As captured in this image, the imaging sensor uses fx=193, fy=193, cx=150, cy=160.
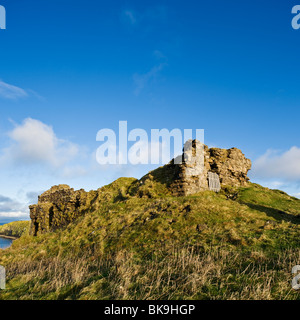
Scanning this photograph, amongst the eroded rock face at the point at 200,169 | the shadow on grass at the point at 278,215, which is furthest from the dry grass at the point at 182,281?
the eroded rock face at the point at 200,169

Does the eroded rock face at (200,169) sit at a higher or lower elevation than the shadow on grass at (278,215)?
higher

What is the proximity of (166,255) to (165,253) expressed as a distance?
0.29 m

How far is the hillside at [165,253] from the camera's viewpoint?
22.6 feet

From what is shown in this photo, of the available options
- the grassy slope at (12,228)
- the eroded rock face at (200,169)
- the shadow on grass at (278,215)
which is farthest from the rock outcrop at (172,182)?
the grassy slope at (12,228)

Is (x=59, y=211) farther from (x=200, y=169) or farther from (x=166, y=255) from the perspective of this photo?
(x=166, y=255)

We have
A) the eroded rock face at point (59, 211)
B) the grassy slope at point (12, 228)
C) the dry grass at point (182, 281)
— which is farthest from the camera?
the grassy slope at point (12, 228)

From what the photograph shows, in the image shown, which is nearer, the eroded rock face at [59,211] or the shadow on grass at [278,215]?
the shadow on grass at [278,215]

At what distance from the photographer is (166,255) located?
10.2 m

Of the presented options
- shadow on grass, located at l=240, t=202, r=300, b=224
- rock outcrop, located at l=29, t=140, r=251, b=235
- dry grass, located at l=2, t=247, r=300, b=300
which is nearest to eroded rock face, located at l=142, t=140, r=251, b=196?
rock outcrop, located at l=29, t=140, r=251, b=235

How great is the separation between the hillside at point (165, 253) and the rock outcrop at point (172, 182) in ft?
4.40

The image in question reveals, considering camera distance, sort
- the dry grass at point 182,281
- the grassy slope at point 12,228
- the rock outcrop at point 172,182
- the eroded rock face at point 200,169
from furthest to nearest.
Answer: the grassy slope at point 12,228
the rock outcrop at point 172,182
the eroded rock face at point 200,169
the dry grass at point 182,281

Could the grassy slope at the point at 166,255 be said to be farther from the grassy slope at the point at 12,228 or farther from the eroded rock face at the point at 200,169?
the grassy slope at the point at 12,228

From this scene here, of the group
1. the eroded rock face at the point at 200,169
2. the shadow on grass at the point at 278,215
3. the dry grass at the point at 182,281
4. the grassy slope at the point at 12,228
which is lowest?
the grassy slope at the point at 12,228

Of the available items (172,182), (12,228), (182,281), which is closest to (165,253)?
(182,281)
